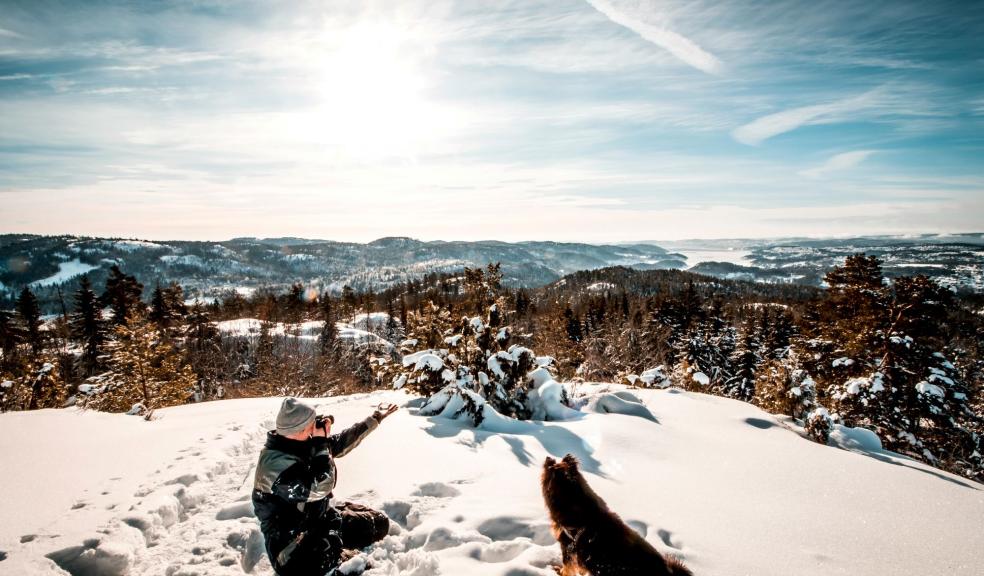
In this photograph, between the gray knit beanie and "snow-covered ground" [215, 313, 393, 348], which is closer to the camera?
the gray knit beanie

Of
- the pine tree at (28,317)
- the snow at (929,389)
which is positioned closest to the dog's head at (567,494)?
the snow at (929,389)

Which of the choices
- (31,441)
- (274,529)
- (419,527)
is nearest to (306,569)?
(274,529)

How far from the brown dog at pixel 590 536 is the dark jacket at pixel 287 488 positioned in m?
1.92

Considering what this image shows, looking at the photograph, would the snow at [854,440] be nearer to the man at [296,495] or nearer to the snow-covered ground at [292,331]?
the man at [296,495]

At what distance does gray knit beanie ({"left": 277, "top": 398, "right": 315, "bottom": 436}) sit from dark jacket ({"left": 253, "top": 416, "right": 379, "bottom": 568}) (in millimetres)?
161

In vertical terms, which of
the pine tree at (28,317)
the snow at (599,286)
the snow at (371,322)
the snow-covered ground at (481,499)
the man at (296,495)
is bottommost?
the snow at (371,322)

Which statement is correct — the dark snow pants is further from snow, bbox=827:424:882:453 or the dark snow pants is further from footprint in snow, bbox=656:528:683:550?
snow, bbox=827:424:882:453

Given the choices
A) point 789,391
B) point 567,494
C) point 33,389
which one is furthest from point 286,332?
point 567,494

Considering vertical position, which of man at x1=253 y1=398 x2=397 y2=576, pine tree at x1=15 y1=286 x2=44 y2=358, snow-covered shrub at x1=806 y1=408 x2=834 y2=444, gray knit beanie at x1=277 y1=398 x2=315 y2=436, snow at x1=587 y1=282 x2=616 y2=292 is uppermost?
gray knit beanie at x1=277 y1=398 x2=315 y2=436

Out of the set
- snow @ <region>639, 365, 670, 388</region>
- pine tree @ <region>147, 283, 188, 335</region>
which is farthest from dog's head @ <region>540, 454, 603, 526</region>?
pine tree @ <region>147, 283, 188, 335</region>

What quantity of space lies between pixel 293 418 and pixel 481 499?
245 centimetres

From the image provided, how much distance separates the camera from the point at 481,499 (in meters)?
4.69

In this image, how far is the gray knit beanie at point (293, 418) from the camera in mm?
3242

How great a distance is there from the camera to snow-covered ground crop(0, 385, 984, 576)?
3674 mm
